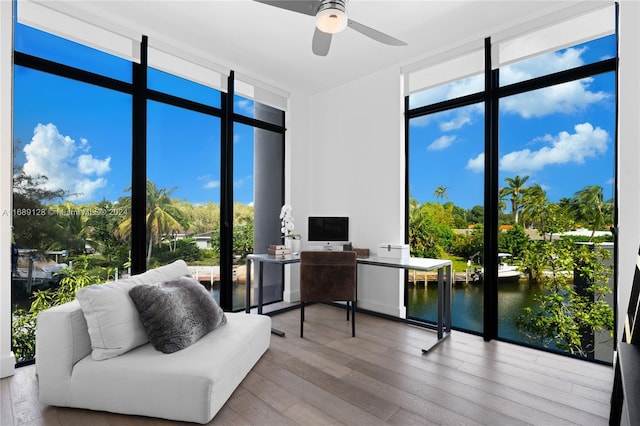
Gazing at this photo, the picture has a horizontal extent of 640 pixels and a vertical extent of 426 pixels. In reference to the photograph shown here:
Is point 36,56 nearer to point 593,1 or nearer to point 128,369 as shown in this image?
point 128,369

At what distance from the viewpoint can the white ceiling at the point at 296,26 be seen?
2.78 metres

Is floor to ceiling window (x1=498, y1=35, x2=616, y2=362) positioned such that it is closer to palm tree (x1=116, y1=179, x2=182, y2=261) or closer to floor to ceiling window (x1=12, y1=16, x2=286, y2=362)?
floor to ceiling window (x1=12, y1=16, x2=286, y2=362)

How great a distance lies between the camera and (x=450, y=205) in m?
3.55

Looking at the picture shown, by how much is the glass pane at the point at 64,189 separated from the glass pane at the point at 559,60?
12.1 feet

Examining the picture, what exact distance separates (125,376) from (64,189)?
5.87 ft

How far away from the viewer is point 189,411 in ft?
6.00

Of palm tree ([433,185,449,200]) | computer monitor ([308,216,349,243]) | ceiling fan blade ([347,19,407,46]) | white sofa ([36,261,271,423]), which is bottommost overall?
white sofa ([36,261,271,423])

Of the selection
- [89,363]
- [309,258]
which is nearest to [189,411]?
[89,363]

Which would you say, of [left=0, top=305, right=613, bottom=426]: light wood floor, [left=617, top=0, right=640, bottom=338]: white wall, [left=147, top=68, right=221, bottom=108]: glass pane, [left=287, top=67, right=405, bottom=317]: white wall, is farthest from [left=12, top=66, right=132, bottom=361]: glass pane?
[left=617, top=0, right=640, bottom=338]: white wall

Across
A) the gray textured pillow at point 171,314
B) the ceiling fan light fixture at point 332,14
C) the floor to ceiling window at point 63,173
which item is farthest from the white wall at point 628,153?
the floor to ceiling window at point 63,173

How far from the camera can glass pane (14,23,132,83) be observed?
2607 mm

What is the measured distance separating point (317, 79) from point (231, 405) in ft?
12.3

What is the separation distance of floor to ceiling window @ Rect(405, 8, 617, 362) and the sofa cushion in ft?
9.49

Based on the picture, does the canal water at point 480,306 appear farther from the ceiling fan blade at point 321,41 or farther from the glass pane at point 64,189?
the glass pane at point 64,189
